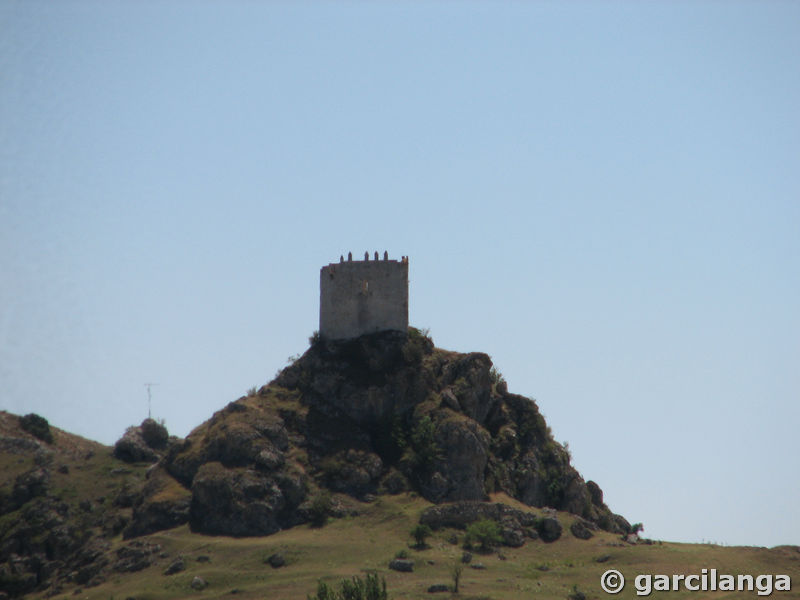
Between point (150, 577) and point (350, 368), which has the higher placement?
point (350, 368)

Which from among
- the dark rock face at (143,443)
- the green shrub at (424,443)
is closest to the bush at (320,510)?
the green shrub at (424,443)

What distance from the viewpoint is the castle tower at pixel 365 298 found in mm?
104938

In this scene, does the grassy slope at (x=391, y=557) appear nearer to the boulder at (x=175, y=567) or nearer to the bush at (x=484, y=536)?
the boulder at (x=175, y=567)

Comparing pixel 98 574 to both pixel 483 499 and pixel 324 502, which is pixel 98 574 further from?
pixel 483 499

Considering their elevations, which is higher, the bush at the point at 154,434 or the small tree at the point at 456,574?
the bush at the point at 154,434

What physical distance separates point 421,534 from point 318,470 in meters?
13.0

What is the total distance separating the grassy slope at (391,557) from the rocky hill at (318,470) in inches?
78.6

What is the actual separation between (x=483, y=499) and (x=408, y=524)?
8.25 metres

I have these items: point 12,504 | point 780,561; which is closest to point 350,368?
point 12,504

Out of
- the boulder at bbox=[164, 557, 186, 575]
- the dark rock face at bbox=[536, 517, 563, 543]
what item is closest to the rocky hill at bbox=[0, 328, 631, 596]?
the dark rock face at bbox=[536, 517, 563, 543]

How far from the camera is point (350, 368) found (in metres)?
104

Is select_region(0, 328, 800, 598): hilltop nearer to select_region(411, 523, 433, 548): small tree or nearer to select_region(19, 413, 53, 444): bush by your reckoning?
select_region(411, 523, 433, 548): small tree

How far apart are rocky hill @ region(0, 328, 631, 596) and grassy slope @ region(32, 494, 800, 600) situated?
2.00 metres

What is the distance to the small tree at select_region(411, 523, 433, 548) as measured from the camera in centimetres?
8775
